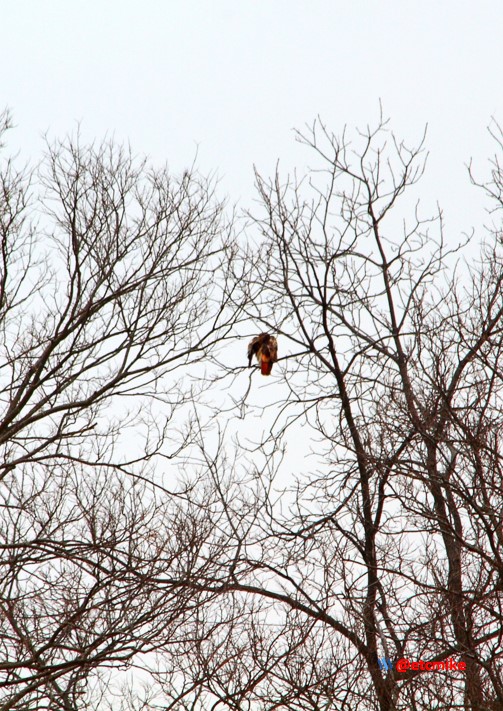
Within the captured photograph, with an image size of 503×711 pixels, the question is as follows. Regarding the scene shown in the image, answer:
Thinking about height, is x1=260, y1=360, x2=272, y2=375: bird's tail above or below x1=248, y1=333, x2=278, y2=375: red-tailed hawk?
below

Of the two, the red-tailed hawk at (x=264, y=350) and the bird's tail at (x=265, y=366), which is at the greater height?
the red-tailed hawk at (x=264, y=350)

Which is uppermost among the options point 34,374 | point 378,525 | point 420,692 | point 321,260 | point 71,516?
point 321,260

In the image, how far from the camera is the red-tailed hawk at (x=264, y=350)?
9182 millimetres

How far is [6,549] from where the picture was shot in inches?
324

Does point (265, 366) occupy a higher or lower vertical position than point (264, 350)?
lower

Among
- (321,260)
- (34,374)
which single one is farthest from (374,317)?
(34,374)

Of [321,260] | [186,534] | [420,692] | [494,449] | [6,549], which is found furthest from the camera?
[321,260]

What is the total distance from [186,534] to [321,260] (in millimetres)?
3388

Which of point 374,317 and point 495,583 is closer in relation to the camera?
point 495,583

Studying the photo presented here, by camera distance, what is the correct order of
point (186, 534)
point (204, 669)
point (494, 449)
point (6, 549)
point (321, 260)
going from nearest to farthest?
point (494, 449)
point (186, 534)
point (6, 549)
point (204, 669)
point (321, 260)

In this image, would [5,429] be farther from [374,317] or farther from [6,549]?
[374,317]

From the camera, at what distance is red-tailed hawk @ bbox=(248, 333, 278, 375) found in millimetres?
9182

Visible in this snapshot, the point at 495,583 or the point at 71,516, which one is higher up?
the point at 71,516

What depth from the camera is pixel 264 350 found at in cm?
923
